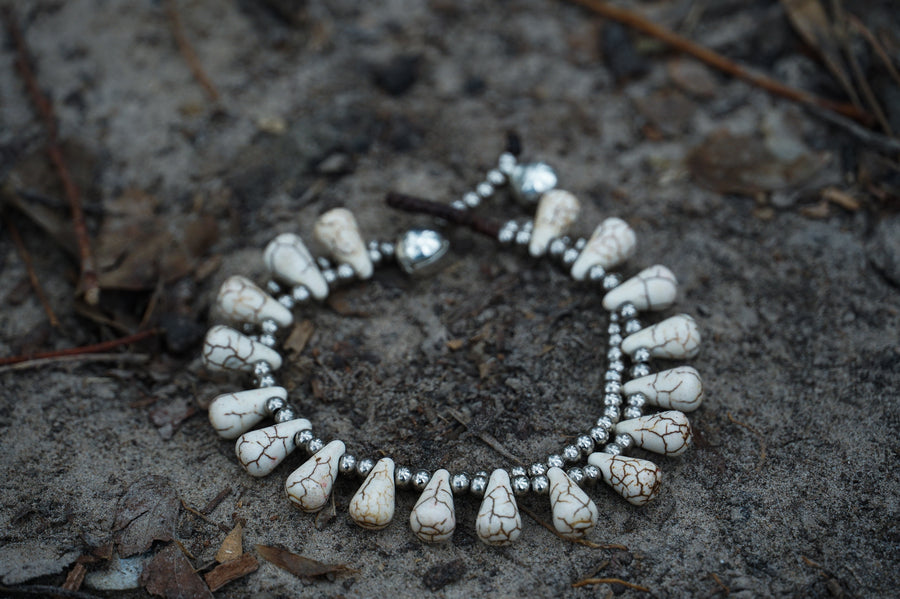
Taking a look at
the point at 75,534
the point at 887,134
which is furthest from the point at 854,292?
the point at 75,534

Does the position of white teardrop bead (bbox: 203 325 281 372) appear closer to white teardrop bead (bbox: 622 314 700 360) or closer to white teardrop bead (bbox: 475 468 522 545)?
white teardrop bead (bbox: 475 468 522 545)

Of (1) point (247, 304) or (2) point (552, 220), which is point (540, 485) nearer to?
(2) point (552, 220)

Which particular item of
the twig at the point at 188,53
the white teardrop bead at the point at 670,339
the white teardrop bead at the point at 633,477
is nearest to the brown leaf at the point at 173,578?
the white teardrop bead at the point at 633,477

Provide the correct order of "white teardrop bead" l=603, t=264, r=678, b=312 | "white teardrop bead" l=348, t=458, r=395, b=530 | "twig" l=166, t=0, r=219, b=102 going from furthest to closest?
"twig" l=166, t=0, r=219, b=102 < "white teardrop bead" l=603, t=264, r=678, b=312 < "white teardrop bead" l=348, t=458, r=395, b=530

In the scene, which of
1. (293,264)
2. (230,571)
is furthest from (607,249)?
(230,571)

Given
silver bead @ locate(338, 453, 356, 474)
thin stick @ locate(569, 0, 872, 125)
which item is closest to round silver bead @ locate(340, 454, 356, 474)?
silver bead @ locate(338, 453, 356, 474)

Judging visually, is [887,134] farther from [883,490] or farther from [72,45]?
[72,45]

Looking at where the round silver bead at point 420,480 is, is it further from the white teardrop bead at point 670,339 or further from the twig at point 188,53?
the twig at point 188,53
